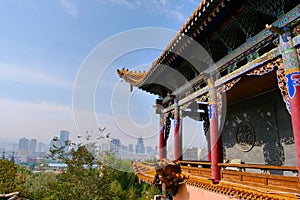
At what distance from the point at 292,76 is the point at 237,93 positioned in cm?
375

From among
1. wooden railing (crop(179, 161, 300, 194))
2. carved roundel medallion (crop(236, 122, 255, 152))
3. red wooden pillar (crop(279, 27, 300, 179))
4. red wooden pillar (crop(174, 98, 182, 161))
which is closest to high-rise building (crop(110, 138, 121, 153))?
red wooden pillar (crop(174, 98, 182, 161))

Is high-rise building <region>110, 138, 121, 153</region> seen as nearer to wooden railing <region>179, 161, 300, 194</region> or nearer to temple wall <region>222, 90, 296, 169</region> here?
temple wall <region>222, 90, 296, 169</region>

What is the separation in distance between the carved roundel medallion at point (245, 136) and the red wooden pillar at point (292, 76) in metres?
3.93

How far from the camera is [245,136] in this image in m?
6.89

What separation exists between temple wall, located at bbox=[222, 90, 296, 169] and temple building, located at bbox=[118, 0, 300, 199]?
2cm

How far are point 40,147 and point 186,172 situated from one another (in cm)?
17482

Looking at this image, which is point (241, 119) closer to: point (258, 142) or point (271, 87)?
point (258, 142)

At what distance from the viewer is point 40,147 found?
158125 mm

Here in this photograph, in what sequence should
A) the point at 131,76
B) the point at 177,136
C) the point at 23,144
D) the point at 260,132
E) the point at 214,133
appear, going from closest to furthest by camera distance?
Result: the point at 214,133, the point at 260,132, the point at 177,136, the point at 131,76, the point at 23,144

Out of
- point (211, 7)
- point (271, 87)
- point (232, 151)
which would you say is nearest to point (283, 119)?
point (271, 87)

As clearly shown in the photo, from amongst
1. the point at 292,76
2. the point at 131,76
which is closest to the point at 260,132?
the point at 292,76

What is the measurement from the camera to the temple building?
10.2ft

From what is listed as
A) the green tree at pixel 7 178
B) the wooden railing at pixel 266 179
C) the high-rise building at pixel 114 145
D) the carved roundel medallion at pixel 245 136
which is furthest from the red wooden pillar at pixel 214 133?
the green tree at pixel 7 178

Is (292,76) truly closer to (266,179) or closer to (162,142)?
(266,179)
